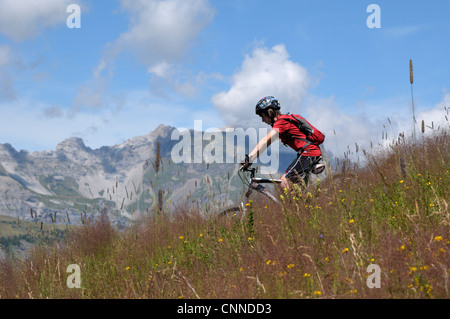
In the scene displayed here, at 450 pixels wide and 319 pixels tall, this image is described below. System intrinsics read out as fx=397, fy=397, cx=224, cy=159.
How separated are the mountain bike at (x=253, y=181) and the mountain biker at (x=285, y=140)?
25mm

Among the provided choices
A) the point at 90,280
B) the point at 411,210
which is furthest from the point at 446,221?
the point at 90,280

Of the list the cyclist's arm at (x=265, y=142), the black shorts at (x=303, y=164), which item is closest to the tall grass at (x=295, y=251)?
the black shorts at (x=303, y=164)

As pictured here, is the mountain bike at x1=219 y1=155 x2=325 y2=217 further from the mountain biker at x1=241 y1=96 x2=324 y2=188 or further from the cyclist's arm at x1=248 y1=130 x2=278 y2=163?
the cyclist's arm at x1=248 y1=130 x2=278 y2=163

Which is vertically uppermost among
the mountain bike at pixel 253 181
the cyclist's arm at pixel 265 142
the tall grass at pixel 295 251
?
the cyclist's arm at pixel 265 142

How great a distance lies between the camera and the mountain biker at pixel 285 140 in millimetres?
5961

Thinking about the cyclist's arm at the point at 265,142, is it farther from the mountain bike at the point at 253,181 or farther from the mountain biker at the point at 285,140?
the mountain bike at the point at 253,181

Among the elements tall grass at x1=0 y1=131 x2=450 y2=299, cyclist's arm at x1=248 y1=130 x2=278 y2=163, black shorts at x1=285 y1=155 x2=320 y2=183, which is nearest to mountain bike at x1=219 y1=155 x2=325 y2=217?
black shorts at x1=285 y1=155 x2=320 y2=183

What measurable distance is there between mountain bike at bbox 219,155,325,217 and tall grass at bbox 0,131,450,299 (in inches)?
9.1

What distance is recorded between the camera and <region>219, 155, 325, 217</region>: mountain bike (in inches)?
244

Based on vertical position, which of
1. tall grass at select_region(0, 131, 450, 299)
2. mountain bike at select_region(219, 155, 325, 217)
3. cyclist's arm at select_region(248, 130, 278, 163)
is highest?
cyclist's arm at select_region(248, 130, 278, 163)
